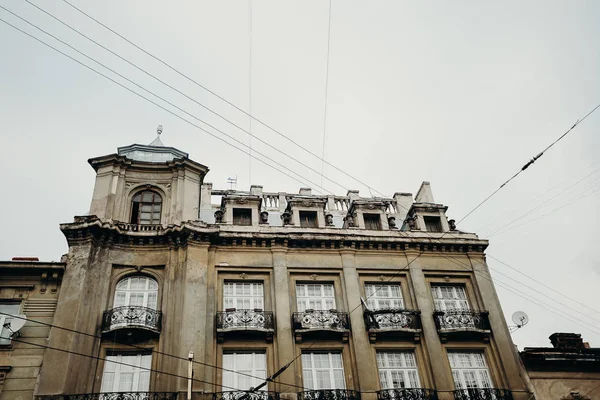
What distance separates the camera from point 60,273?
21859 millimetres

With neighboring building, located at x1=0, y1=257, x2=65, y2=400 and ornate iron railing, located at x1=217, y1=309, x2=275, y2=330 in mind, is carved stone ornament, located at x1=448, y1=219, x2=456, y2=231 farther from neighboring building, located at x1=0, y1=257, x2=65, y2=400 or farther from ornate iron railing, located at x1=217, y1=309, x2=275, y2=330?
neighboring building, located at x1=0, y1=257, x2=65, y2=400

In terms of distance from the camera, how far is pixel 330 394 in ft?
67.6

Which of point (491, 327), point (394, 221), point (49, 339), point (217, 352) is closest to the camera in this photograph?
point (49, 339)

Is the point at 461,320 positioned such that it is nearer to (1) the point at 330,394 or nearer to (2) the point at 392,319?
(2) the point at 392,319

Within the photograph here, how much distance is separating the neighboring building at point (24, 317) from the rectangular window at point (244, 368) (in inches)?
278

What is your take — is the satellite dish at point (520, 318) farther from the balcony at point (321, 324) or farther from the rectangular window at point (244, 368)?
the rectangular window at point (244, 368)

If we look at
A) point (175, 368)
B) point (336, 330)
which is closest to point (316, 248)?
point (336, 330)

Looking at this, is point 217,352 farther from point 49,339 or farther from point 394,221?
point 394,221

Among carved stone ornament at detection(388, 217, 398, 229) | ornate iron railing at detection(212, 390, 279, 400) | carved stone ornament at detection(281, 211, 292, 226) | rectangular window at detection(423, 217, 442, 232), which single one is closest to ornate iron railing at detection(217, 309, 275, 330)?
ornate iron railing at detection(212, 390, 279, 400)

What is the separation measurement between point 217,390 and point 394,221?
13.0 m

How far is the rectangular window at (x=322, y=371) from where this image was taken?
A: 69.8 ft

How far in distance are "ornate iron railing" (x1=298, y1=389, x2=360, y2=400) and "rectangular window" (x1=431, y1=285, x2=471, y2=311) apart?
21.0ft

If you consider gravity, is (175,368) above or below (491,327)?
below

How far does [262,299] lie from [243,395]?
454cm
